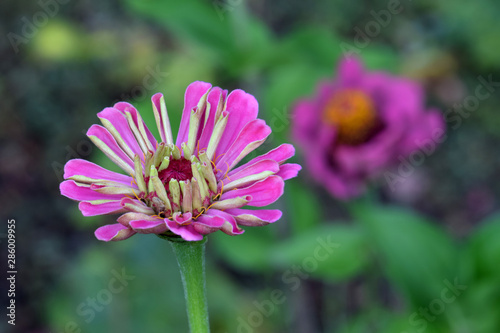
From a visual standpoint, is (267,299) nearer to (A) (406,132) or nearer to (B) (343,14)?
(A) (406,132)

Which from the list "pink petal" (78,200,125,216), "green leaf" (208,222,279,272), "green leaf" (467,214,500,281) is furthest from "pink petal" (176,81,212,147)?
"green leaf" (208,222,279,272)

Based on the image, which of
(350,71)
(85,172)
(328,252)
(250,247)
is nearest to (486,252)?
(328,252)

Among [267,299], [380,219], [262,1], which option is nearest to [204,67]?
[262,1]

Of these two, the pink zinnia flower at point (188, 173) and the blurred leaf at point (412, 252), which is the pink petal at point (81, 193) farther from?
the blurred leaf at point (412, 252)

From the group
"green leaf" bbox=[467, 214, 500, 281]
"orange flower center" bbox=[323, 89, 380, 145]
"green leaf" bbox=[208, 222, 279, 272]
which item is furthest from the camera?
"green leaf" bbox=[208, 222, 279, 272]

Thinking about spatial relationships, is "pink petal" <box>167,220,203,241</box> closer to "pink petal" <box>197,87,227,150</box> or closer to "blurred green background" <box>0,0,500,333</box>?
"pink petal" <box>197,87,227,150</box>
